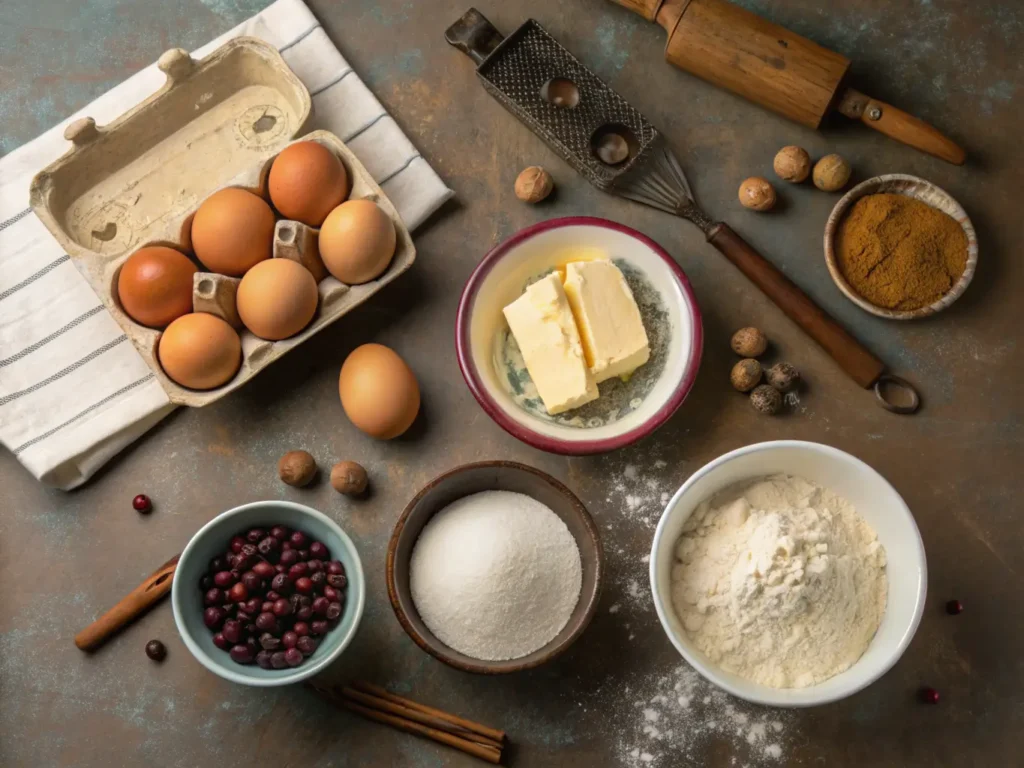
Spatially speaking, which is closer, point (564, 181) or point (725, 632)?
point (725, 632)

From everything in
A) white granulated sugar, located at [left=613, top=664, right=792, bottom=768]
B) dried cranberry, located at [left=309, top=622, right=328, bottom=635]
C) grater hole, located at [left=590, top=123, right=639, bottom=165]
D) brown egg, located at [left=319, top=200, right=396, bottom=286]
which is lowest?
white granulated sugar, located at [left=613, top=664, right=792, bottom=768]

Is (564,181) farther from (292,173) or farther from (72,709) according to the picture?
(72,709)

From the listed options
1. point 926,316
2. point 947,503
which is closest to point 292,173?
point 926,316

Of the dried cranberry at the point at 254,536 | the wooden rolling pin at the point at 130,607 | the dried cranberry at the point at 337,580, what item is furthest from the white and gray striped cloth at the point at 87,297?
the dried cranberry at the point at 337,580

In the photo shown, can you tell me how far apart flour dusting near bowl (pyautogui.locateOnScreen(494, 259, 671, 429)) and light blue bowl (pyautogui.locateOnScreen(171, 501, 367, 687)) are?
0.43 m

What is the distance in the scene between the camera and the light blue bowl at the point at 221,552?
140 centimetres

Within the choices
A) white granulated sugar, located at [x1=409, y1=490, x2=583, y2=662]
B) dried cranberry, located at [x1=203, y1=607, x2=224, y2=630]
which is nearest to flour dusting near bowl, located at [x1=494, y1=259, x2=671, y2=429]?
white granulated sugar, located at [x1=409, y1=490, x2=583, y2=662]

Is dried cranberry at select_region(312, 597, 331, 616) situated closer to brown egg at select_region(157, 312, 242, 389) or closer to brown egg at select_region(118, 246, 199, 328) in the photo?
brown egg at select_region(157, 312, 242, 389)

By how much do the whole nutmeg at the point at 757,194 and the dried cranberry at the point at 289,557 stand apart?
110 centimetres

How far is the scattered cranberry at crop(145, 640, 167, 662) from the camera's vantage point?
5.24ft

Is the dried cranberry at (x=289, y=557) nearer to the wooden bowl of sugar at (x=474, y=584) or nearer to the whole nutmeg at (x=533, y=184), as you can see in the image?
the wooden bowl of sugar at (x=474, y=584)

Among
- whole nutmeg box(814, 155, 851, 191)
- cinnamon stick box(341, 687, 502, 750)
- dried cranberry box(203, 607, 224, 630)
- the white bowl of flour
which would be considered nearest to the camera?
the white bowl of flour

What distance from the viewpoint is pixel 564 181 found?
5.74 ft

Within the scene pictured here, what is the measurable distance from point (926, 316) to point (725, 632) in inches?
29.2
